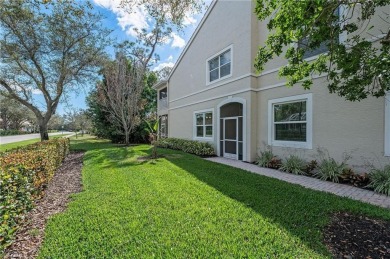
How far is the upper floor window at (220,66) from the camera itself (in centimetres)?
1192

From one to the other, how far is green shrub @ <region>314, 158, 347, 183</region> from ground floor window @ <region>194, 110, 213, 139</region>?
23.4 feet

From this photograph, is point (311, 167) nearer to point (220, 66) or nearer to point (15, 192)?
point (220, 66)

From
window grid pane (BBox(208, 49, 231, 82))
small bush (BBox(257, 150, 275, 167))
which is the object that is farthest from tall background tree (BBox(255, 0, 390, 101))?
window grid pane (BBox(208, 49, 231, 82))

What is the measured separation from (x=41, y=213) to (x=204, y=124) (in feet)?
35.2

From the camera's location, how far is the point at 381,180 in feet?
19.2

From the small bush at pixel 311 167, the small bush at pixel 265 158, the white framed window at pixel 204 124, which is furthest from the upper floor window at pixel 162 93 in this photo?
the small bush at pixel 311 167

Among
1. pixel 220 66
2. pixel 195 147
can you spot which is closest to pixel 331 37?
pixel 220 66

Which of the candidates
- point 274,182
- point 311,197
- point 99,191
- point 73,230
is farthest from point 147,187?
point 311,197

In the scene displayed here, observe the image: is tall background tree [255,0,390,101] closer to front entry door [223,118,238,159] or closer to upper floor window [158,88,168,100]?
front entry door [223,118,238,159]

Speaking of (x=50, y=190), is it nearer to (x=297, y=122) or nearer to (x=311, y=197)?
(x=311, y=197)

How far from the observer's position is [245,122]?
10312mm

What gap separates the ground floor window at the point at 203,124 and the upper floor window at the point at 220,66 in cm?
232

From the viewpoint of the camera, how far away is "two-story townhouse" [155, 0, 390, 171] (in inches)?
267

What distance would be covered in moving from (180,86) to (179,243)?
51.2ft
